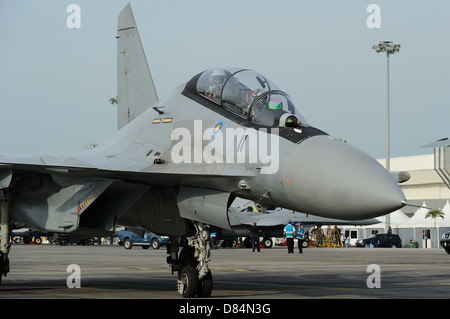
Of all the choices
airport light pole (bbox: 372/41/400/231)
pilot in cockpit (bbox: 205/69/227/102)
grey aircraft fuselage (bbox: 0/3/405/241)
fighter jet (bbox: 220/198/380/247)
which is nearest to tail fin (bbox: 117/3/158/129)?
grey aircraft fuselage (bbox: 0/3/405/241)

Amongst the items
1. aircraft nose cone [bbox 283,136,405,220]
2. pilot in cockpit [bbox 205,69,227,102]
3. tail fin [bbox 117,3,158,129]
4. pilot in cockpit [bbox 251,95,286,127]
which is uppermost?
tail fin [bbox 117,3,158,129]

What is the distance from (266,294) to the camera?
13.1 m

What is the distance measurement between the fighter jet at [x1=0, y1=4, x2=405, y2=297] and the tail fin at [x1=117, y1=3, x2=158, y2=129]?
4.01 metres

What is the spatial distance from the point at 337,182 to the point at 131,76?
944cm

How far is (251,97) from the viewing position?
11.6 metres

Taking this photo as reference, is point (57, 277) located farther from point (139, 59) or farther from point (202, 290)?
point (202, 290)

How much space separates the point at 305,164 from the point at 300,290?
472cm

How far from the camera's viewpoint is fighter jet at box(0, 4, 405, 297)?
9.98m

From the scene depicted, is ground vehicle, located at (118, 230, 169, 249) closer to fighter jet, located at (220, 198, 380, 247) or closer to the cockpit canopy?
fighter jet, located at (220, 198, 380, 247)

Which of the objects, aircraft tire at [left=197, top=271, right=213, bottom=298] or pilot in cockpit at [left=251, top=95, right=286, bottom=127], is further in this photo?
aircraft tire at [left=197, top=271, right=213, bottom=298]

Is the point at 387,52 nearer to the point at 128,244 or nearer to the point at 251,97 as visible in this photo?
the point at 128,244

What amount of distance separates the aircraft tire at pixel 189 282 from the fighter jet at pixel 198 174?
0.06 feet

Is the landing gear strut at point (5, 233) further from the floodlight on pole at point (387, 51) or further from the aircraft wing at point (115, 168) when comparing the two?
the floodlight on pole at point (387, 51)
